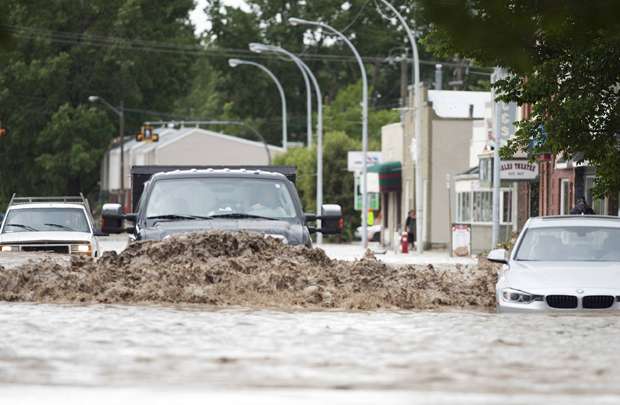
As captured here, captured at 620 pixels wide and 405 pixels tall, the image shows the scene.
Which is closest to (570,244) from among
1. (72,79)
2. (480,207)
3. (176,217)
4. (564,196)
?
(176,217)

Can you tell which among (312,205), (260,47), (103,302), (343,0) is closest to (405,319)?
(103,302)

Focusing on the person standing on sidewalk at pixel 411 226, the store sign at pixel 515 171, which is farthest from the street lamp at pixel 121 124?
the store sign at pixel 515 171

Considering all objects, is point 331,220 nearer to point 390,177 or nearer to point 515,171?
point 515,171

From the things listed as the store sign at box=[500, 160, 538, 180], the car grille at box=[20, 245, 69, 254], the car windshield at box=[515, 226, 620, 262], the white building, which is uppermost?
the white building

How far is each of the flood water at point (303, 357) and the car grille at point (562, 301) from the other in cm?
83

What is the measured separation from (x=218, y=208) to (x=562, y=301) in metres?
4.97

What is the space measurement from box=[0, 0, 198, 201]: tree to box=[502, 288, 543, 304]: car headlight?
258 feet

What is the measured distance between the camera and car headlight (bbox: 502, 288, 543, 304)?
56.8ft

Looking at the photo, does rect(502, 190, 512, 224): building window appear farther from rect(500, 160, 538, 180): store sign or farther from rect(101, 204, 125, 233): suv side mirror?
rect(101, 204, 125, 233): suv side mirror

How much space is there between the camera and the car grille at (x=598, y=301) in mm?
17203

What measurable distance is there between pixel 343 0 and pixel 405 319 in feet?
319

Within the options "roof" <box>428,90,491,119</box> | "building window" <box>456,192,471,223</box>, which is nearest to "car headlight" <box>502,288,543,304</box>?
"building window" <box>456,192,471,223</box>

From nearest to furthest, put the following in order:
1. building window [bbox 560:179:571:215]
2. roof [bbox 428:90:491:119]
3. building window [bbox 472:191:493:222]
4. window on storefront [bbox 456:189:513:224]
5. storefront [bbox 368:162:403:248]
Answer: building window [bbox 560:179:571:215] → window on storefront [bbox 456:189:513:224] → building window [bbox 472:191:493:222] → roof [bbox 428:90:491:119] → storefront [bbox 368:162:403:248]

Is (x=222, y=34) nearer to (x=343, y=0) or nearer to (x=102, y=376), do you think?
(x=343, y=0)
